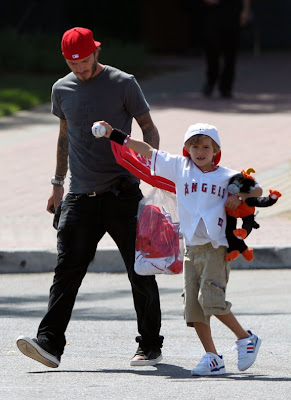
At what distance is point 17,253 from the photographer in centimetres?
1021

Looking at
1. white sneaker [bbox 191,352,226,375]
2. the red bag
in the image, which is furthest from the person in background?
white sneaker [bbox 191,352,226,375]

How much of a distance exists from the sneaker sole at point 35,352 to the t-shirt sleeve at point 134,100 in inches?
54.3

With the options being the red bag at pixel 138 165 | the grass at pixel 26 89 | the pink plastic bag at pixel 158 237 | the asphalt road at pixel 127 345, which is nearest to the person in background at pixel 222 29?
the grass at pixel 26 89

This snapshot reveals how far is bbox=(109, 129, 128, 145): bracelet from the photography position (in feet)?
20.4

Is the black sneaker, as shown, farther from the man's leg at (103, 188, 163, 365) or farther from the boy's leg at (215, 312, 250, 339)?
the boy's leg at (215, 312, 250, 339)

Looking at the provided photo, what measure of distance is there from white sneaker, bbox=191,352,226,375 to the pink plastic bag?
0.49m

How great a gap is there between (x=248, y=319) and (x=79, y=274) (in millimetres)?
1827

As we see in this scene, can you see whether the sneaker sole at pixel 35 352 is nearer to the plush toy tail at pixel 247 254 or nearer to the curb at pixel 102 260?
the plush toy tail at pixel 247 254

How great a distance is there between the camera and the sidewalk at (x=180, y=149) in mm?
10234

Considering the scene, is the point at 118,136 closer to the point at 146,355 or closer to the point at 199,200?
the point at 199,200

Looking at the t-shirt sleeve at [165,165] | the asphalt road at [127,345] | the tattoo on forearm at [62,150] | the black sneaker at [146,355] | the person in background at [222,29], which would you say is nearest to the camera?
the asphalt road at [127,345]

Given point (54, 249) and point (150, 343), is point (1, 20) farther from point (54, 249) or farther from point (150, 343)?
point (150, 343)

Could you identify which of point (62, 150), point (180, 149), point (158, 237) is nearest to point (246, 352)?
point (158, 237)

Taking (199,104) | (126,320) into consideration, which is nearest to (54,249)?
(126,320)
